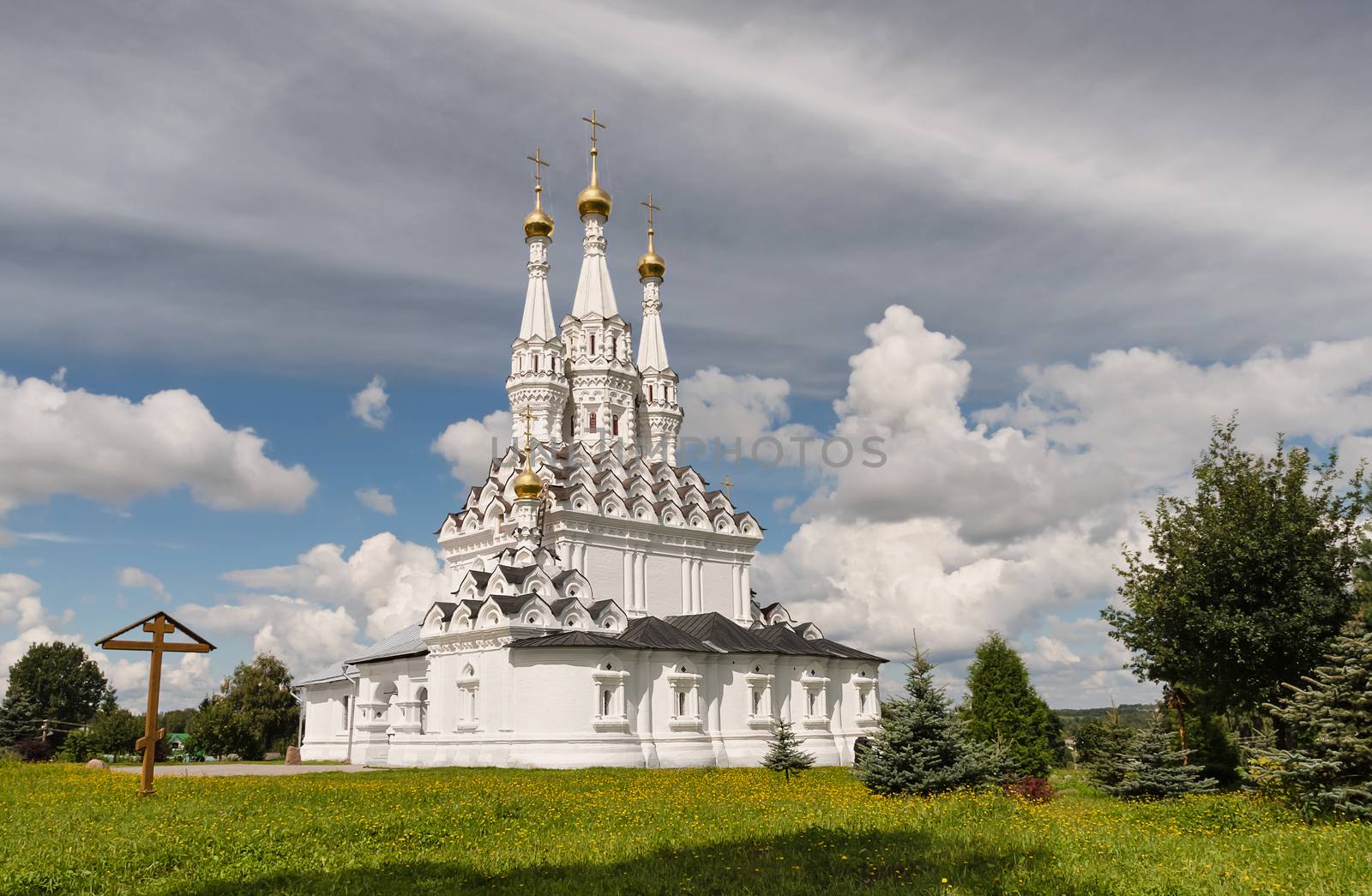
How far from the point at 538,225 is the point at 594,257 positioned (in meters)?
3.01

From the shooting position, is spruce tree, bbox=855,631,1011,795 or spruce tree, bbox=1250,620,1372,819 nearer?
spruce tree, bbox=1250,620,1372,819

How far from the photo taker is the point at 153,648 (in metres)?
16.3

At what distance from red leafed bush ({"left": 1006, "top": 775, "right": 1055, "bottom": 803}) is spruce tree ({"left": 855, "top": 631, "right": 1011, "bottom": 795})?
50 centimetres

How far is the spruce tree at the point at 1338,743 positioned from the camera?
41.8 ft

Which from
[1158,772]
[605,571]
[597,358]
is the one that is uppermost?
[597,358]

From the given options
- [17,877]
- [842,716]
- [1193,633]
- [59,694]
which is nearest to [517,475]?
[842,716]

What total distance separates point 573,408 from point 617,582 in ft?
33.7

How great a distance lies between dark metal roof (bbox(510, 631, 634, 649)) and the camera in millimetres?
27938

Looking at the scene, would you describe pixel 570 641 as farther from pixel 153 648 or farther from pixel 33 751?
pixel 33 751

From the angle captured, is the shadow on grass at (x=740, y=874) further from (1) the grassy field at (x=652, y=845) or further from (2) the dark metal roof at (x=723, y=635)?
(2) the dark metal roof at (x=723, y=635)

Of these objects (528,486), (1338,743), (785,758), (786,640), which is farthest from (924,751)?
(528,486)

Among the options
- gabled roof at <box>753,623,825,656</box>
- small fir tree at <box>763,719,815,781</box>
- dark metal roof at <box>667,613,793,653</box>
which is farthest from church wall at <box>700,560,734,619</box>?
small fir tree at <box>763,719,815,781</box>

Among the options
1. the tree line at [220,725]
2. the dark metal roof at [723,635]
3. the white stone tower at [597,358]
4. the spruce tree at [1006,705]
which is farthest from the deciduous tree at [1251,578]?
the tree line at [220,725]

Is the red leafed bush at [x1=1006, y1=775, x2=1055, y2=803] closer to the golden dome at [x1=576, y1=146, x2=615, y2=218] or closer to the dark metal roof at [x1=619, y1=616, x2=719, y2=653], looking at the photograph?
the dark metal roof at [x1=619, y1=616, x2=719, y2=653]
